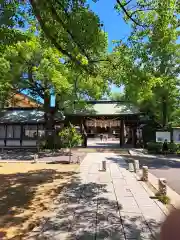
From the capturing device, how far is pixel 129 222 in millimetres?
→ 6301

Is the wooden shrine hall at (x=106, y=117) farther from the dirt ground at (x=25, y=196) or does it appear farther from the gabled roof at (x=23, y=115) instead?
the dirt ground at (x=25, y=196)

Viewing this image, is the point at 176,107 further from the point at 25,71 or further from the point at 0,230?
the point at 0,230

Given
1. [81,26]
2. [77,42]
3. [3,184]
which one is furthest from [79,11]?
[3,184]

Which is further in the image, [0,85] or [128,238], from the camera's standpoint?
[0,85]

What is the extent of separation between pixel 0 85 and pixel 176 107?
18.1 meters

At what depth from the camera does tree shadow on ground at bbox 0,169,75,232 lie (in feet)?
22.5

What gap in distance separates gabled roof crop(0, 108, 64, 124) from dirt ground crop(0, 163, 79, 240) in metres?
18.0

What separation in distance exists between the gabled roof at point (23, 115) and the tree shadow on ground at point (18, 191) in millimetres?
18400

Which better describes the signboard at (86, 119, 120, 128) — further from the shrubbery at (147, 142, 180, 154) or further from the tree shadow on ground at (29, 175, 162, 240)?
the tree shadow on ground at (29, 175, 162, 240)

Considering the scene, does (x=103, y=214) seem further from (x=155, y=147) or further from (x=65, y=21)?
(x=155, y=147)

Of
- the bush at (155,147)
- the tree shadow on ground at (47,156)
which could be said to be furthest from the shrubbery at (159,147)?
the tree shadow on ground at (47,156)

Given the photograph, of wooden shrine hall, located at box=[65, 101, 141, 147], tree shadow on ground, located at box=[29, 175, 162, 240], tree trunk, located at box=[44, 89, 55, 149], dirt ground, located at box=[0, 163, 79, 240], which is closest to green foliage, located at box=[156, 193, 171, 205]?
tree shadow on ground, located at box=[29, 175, 162, 240]

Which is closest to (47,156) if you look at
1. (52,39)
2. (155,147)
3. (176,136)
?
(155,147)

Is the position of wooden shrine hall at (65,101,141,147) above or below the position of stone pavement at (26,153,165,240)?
above
